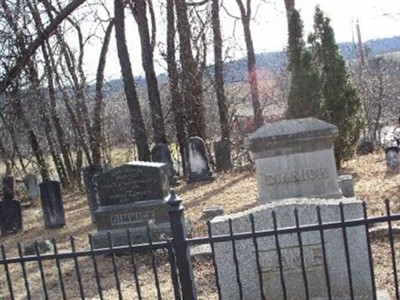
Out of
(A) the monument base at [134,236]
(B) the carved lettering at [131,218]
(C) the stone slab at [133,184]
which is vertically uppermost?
(C) the stone slab at [133,184]

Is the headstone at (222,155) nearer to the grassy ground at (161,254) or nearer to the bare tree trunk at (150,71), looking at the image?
the grassy ground at (161,254)

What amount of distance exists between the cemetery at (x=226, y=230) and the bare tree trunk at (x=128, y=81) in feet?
8.63

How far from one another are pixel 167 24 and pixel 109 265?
498 inches

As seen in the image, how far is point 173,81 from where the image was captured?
19609 mm

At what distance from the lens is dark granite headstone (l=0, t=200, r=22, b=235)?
41.5 feet

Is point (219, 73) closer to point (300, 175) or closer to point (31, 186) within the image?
point (31, 186)

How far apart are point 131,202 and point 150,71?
10569 mm

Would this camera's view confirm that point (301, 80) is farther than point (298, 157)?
Yes

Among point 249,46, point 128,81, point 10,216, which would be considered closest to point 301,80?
point 128,81

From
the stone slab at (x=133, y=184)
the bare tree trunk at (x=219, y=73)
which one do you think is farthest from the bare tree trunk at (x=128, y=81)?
the stone slab at (x=133, y=184)

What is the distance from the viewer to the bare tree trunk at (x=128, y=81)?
18.4 metres

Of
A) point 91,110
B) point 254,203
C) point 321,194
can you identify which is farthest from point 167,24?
point 321,194

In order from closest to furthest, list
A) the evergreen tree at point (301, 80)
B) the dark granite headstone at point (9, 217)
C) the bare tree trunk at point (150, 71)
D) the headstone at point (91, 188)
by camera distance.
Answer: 1. the headstone at point (91, 188)
2. the dark granite headstone at point (9, 217)
3. the evergreen tree at point (301, 80)
4. the bare tree trunk at point (150, 71)

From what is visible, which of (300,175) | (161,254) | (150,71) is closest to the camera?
(161,254)
